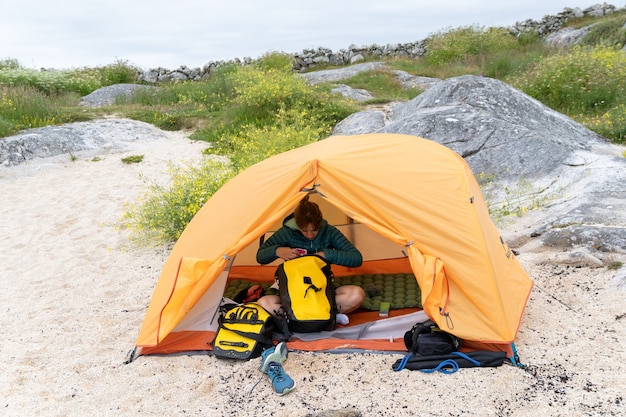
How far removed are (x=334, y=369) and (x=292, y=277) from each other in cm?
81

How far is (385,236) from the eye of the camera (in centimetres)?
396

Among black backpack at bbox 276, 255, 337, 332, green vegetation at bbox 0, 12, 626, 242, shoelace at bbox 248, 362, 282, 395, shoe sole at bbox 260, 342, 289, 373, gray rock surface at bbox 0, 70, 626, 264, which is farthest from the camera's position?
green vegetation at bbox 0, 12, 626, 242

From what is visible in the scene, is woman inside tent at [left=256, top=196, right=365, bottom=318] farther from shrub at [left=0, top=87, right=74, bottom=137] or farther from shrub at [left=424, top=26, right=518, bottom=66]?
shrub at [left=424, top=26, right=518, bottom=66]

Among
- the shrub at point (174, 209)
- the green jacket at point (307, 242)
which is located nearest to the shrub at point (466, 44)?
the shrub at point (174, 209)

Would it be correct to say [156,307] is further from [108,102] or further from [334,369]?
[108,102]

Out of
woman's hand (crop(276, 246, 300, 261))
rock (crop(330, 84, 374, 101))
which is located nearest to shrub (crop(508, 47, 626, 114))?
rock (crop(330, 84, 374, 101))

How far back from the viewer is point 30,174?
9.84m

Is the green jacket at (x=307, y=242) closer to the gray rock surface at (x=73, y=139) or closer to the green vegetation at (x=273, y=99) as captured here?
the green vegetation at (x=273, y=99)

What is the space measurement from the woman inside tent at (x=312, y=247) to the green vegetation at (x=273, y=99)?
2074mm

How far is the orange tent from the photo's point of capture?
3.83 meters

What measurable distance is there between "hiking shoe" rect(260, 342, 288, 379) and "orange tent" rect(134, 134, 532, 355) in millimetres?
205

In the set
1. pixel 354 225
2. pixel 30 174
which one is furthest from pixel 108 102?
pixel 354 225

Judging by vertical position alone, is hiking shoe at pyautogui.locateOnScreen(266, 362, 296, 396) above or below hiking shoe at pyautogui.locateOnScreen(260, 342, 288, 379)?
below

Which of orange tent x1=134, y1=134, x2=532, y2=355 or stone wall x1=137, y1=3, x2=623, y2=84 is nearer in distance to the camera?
orange tent x1=134, y1=134, x2=532, y2=355
